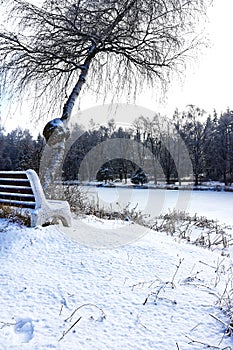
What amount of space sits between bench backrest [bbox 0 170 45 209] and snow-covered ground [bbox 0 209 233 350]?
0.36m

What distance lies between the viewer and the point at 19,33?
596cm

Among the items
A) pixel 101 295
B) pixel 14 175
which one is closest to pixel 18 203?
pixel 14 175

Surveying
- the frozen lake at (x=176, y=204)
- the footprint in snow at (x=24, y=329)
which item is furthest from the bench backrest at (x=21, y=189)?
the frozen lake at (x=176, y=204)

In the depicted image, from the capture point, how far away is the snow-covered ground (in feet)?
6.03

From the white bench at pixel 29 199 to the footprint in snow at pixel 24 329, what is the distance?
1527mm

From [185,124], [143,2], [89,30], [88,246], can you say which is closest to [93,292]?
[88,246]

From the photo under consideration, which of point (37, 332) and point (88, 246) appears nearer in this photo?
point (37, 332)

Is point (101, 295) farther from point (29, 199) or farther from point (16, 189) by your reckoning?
point (16, 189)

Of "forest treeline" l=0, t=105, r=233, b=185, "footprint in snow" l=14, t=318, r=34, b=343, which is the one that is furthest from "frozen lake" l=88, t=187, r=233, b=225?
"forest treeline" l=0, t=105, r=233, b=185

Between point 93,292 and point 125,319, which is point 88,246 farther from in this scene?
point 125,319

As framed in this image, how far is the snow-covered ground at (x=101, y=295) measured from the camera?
184cm

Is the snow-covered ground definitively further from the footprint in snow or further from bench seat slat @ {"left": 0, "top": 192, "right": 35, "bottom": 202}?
bench seat slat @ {"left": 0, "top": 192, "right": 35, "bottom": 202}

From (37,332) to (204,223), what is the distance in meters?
8.24

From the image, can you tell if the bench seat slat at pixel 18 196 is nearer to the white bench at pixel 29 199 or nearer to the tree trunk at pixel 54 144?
the white bench at pixel 29 199
